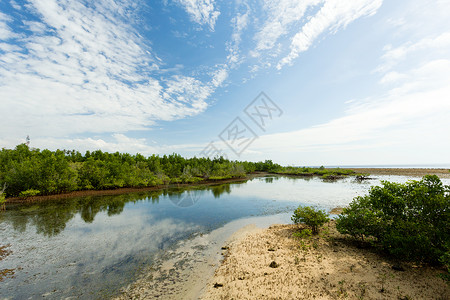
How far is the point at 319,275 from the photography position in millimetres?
7328

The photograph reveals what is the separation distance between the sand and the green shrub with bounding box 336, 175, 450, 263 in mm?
868

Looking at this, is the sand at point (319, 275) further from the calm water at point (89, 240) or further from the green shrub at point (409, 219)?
the calm water at point (89, 240)

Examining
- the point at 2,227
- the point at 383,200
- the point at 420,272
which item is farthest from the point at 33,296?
the point at 383,200

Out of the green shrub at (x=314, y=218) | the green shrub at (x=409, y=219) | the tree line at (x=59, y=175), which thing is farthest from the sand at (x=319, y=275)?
the tree line at (x=59, y=175)

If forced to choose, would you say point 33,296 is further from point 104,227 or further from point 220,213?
point 220,213

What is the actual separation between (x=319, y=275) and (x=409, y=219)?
16.5 ft

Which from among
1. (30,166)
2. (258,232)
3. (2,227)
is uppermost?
(30,166)

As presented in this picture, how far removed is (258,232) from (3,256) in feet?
55.7

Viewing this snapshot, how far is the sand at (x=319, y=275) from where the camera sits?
604 centimetres

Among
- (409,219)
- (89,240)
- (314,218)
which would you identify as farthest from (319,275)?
(89,240)

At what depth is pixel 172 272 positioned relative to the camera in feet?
29.3

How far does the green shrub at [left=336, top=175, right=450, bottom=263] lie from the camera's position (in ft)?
22.3

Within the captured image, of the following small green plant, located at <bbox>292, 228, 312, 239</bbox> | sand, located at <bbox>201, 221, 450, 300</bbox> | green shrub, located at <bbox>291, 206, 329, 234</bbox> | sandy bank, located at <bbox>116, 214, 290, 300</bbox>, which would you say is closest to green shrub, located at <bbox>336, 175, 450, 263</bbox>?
sand, located at <bbox>201, 221, 450, 300</bbox>

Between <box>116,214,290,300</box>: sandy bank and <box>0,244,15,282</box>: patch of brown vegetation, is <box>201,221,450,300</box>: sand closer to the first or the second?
<box>116,214,290,300</box>: sandy bank
